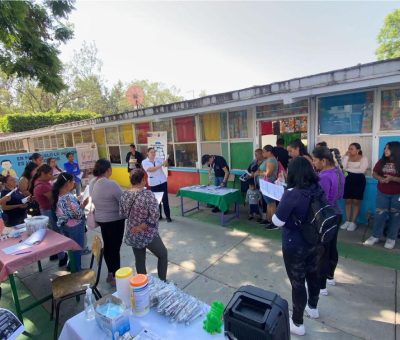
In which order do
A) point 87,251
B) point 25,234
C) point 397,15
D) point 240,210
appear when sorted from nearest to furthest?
point 25,234
point 87,251
point 240,210
point 397,15

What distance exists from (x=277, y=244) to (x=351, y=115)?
2951mm

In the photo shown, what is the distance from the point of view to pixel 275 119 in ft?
20.1

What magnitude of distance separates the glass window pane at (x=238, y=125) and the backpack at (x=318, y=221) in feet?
15.1

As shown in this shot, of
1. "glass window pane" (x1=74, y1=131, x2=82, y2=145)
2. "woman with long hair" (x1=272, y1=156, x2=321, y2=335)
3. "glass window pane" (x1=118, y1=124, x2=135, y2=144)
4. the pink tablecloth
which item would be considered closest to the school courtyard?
"woman with long hair" (x1=272, y1=156, x2=321, y2=335)

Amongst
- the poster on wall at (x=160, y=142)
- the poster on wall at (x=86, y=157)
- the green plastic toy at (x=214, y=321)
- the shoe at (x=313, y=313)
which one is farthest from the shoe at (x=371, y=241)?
the poster on wall at (x=86, y=157)

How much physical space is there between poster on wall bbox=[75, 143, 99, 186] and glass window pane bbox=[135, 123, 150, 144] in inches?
113

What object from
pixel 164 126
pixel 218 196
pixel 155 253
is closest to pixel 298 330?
pixel 155 253

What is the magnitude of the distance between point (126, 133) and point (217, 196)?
6.26 meters

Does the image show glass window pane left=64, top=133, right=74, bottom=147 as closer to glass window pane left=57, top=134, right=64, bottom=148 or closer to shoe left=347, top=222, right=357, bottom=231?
glass window pane left=57, top=134, right=64, bottom=148

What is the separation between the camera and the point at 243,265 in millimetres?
3973

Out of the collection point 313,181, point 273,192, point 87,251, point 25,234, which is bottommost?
point 87,251

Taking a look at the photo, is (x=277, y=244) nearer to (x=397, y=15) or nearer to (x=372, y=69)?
(x=372, y=69)

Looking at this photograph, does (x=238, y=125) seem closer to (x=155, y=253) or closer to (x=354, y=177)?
(x=354, y=177)

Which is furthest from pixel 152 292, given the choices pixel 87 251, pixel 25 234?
pixel 87 251
